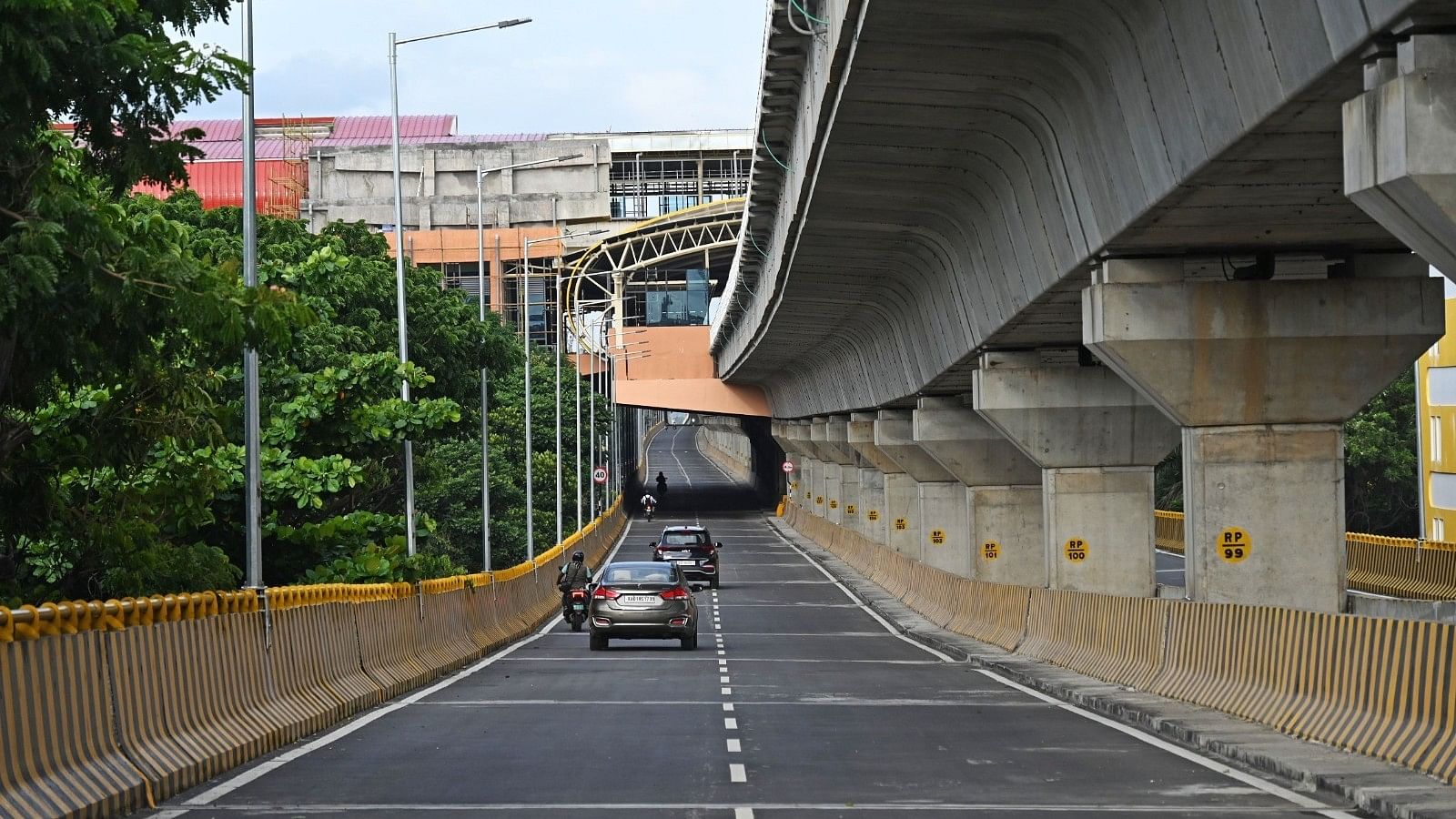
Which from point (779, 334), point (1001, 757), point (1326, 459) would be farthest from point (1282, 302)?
point (779, 334)

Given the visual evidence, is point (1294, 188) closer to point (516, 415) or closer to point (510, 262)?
point (516, 415)

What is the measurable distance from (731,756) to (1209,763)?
12.0 ft

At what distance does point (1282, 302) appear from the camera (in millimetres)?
20797

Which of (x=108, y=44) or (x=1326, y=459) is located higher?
(x=108, y=44)

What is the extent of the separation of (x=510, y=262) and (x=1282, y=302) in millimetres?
95457

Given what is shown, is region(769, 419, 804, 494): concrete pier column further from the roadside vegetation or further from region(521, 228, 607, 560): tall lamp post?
the roadside vegetation

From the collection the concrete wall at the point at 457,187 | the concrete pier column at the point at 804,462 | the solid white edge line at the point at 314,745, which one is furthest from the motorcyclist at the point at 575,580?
the concrete wall at the point at 457,187

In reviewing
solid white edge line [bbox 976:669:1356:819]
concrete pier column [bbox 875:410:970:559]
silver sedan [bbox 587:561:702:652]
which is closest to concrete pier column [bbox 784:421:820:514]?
concrete pier column [bbox 875:410:970:559]

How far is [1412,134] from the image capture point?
10.7 metres

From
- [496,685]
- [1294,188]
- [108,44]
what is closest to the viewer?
[108,44]

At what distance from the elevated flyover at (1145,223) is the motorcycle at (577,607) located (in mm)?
9086

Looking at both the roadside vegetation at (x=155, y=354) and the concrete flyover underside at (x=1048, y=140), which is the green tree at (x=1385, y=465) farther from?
the concrete flyover underside at (x=1048, y=140)

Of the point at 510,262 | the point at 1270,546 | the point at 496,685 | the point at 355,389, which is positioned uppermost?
the point at 510,262

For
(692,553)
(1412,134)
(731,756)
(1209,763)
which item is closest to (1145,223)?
(1209,763)
